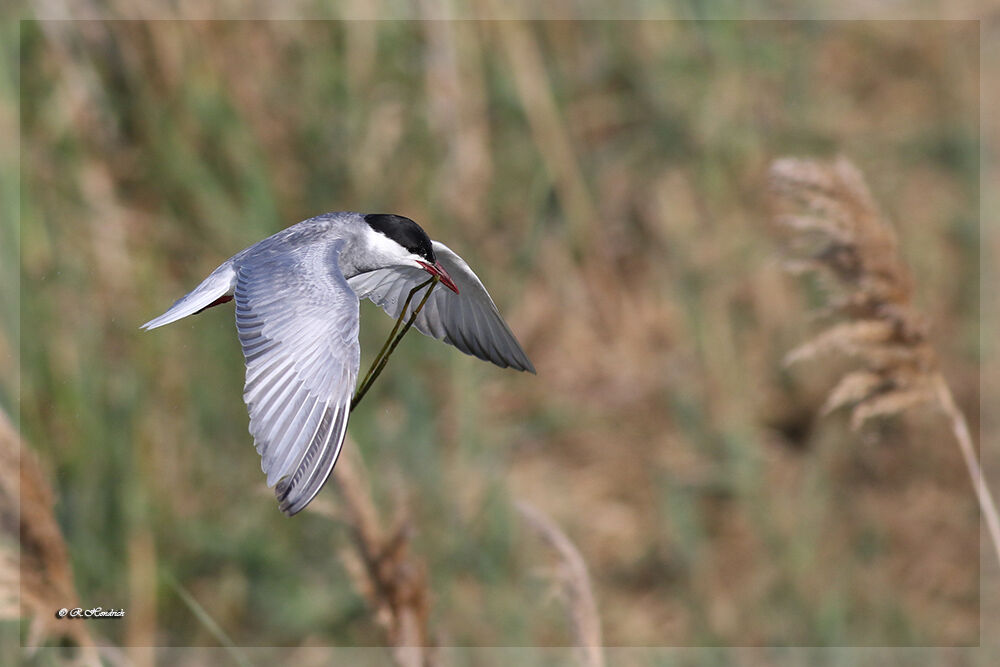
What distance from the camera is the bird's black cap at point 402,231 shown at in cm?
104

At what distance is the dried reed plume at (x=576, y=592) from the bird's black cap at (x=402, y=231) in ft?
1.23

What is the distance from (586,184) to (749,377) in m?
0.86

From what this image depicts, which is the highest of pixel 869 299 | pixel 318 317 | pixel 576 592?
pixel 318 317

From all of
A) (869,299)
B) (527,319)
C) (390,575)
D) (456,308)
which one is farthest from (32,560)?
(527,319)

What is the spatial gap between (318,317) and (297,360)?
0.19ft

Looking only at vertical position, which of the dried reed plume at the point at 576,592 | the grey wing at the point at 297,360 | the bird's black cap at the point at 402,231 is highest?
the bird's black cap at the point at 402,231

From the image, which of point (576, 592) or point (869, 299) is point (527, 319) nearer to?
point (869, 299)

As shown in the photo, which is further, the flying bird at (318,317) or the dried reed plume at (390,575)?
the dried reed plume at (390,575)

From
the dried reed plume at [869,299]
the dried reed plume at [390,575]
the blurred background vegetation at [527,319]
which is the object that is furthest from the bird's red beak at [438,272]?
the blurred background vegetation at [527,319]

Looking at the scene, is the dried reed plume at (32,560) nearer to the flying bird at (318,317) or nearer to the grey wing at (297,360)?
the flying bird at (318,317)

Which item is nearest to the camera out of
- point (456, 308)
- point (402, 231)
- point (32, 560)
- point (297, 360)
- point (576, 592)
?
point (297, 360)

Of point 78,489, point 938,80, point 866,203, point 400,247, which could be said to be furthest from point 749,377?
point 400,247

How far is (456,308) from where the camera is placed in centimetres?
116

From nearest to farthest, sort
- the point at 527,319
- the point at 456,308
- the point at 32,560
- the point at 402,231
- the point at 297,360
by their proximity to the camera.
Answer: the point at 297,360
the point at 402,231
the point at 456,308
the point at 32,560
the point at 527,319
